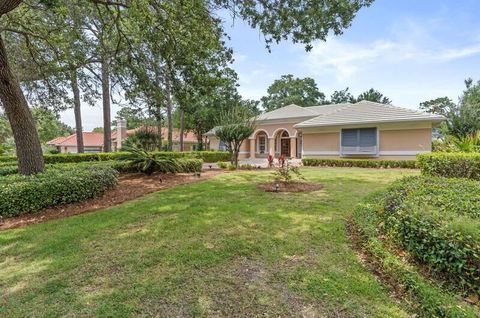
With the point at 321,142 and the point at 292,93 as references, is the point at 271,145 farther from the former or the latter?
the point at 292,93

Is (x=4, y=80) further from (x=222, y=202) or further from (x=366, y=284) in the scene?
(x=366, y=284)

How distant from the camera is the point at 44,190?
657cm

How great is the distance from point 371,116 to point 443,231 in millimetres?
18729

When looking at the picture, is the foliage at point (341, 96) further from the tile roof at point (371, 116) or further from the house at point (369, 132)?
the tile roof at point (371, 116)

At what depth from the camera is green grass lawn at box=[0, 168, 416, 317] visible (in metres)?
2.87

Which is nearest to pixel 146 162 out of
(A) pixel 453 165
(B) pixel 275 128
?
(A) pixel 453 165

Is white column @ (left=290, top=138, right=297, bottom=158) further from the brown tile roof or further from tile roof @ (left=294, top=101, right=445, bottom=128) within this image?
the brown tile roof

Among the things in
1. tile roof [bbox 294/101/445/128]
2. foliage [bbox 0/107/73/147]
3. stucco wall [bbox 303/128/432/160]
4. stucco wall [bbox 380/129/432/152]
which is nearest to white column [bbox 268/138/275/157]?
tile roof [bbox 294/101/445/128]

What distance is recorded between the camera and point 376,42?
41.1 ft

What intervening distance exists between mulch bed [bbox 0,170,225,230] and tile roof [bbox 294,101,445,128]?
13573 mm

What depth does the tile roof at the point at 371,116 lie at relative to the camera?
60.1 ft

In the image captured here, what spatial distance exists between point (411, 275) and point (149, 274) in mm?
2952

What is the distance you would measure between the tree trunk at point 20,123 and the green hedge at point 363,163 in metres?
15.7

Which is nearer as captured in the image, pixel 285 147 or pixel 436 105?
pixel 285 147
